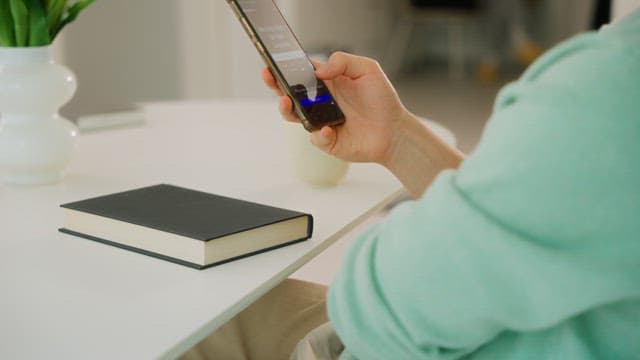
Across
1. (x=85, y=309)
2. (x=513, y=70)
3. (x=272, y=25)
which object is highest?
(x=272, y=25)

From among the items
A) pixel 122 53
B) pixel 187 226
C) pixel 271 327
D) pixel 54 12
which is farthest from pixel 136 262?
pixel 122 53

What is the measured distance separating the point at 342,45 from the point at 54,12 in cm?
407

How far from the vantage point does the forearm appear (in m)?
0.87

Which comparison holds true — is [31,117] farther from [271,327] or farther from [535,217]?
[535,217]

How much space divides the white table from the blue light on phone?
0.12 meters

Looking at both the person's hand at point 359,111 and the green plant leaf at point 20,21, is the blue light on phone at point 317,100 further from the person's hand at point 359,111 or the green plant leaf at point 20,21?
the green plant leaf at point 20,21

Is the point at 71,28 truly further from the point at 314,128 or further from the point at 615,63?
the point at 615,63

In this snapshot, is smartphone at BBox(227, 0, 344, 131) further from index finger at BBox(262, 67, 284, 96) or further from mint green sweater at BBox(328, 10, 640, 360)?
mint green sweater at BBox(328, 10, 640, 360)

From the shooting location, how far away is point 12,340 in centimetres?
54

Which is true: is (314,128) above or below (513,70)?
above

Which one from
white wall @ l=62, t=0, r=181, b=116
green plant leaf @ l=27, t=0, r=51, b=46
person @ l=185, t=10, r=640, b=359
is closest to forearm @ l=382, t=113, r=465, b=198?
person @ l=185, t=10, r=640, b=359

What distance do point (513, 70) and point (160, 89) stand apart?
13.2ft

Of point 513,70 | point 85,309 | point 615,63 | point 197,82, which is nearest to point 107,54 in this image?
point 197,82

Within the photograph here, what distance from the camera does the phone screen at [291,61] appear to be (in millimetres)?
836
